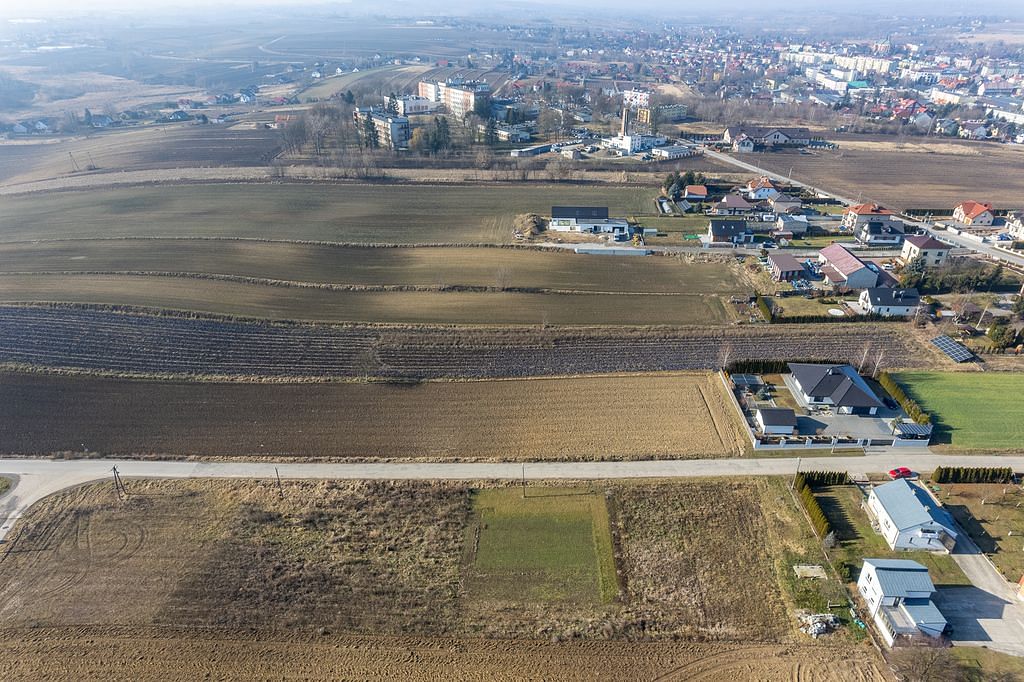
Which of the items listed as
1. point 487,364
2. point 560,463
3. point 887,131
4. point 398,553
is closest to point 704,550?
point 560,463

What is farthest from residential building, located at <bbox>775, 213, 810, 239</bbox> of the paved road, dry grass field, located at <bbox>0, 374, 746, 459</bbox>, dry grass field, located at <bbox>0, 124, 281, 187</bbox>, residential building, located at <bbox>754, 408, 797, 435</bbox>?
dry grass field, located at <bbox>0, 124, 281, 187</bbox>

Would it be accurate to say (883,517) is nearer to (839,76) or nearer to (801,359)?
(801,359)

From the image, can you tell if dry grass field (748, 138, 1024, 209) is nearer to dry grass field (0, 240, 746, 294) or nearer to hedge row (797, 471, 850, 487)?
dry grass field (0, 240, 746, 294)

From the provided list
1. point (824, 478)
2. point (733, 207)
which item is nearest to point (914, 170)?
point (733, 207)

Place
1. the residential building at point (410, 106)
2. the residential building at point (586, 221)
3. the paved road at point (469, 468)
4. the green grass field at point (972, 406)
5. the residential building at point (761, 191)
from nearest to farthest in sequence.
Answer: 1. the paved road at point (469, 468)
2. the green grass field at point (972, 406)
3. the residential building at point (586, 221)
4. the residential building at point (761, 191)
5. the residential building at point (410, 106)

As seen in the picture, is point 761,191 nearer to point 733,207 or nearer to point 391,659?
point 733,207

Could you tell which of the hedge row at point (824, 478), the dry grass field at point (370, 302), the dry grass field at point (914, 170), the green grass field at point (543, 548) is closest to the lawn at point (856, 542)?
the hedge row at point (824, 478)

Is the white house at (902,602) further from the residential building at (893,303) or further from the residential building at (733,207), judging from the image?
the residential building at (733,207)
